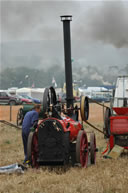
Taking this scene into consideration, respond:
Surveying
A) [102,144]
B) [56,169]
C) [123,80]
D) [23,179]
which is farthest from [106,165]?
[123,80]

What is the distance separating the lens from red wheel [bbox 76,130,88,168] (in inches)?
264

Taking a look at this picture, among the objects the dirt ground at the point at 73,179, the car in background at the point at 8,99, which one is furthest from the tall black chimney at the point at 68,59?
the car in background at the point at 8,99

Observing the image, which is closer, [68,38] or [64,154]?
[64,154]

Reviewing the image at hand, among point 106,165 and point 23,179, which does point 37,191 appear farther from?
point 106,165

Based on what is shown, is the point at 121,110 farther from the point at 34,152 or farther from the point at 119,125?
the point at 34,152

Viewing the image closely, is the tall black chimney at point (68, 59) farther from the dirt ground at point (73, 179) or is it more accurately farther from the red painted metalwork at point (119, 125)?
the dirt ground at point (73, 179)

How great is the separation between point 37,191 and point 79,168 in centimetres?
173

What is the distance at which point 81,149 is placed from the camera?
22.7 feet

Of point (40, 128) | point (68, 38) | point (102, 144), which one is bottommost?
point (102, 144)

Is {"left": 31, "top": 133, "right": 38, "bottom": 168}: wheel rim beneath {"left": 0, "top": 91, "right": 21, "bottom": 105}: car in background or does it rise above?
above

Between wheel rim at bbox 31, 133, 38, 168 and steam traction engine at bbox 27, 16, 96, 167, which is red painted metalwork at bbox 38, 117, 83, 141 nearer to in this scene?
steam traction engine at bbox 27, 16, 96, 167

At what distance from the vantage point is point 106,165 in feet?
23.0

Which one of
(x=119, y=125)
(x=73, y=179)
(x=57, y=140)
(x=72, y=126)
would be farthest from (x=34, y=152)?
(x=119, y=125)

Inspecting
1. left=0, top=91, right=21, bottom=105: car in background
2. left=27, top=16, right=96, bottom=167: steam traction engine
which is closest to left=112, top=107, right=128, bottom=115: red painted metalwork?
left=27, top=16, right=96, bottom=167: steam traction engine
